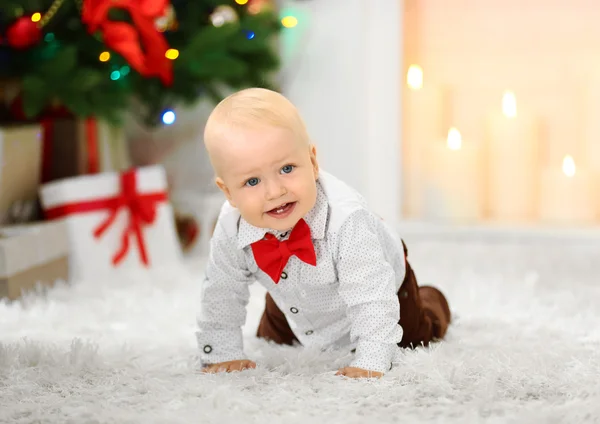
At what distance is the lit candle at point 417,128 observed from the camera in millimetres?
2490

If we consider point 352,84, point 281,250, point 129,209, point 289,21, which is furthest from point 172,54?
point 281,250

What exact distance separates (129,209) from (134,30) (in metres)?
0.43

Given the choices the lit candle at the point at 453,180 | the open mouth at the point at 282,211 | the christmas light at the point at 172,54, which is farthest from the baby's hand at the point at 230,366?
the lit candle at the point at 453,180

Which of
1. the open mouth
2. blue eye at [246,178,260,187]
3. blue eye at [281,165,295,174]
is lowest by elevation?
the open mouth

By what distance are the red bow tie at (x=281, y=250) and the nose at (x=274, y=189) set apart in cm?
8

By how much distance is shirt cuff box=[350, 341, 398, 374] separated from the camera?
3.59 feet

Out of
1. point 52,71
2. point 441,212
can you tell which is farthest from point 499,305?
point 52,71

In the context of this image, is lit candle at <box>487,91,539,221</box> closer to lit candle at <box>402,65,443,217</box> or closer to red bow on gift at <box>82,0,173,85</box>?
lit candle at <box>402,65,443,217</box>

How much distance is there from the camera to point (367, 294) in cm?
112

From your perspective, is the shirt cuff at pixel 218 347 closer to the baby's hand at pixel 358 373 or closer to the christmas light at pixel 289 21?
the baby's hand at pixel 358 373

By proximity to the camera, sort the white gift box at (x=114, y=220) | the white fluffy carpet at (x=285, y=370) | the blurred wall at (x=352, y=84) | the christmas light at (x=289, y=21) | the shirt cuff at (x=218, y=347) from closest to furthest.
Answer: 1. the white fluffy carpet at (x=285, y=370)
2. the shirt cuff at (x=218, y=347)
3. the white gift box at (x=114, y=220)
4. the christmas light at (x=289, y=21)
5. the blurred wall at (x=352, y=84)

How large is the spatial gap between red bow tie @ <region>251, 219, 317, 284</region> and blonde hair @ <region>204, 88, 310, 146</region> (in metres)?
0.13

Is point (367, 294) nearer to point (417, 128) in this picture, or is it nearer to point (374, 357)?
point (374, 357)

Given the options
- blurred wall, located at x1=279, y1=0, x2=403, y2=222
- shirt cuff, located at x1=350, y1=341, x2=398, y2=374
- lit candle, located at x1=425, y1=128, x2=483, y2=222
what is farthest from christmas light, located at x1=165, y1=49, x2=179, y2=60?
shirt cuff, located at x1=350, y1=341, x2=398, y2=374
